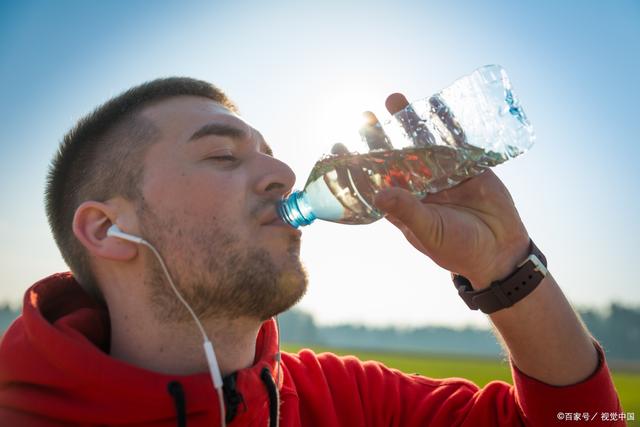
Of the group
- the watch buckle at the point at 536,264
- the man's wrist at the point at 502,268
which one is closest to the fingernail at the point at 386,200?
the man's wrist at the point at 502,268

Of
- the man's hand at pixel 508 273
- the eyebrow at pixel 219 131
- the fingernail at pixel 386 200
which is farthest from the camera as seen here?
the eyebrow at pixel 219 131

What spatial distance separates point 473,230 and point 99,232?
1.94 meters

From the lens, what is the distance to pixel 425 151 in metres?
2.89

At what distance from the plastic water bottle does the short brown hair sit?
96cm

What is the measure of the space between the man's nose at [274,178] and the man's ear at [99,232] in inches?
28.5

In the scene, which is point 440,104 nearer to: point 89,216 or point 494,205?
point 494,205

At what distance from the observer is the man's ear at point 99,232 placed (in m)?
2.49

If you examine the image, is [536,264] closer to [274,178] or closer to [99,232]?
[274,178]

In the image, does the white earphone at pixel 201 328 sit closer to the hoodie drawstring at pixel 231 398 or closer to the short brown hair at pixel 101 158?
the hoodie drawstring at pixel 231 398

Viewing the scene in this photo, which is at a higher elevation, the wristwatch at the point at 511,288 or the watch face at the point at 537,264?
the watch face at the point at 537,264

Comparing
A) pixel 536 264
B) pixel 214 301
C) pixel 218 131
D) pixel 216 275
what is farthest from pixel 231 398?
pixel 536 264

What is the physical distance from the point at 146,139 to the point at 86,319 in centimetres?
100

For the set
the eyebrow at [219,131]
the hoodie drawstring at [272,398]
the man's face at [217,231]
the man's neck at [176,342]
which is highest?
the eyebrow at [219,131]

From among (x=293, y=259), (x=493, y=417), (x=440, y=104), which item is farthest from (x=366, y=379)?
(x=440, y=104)
